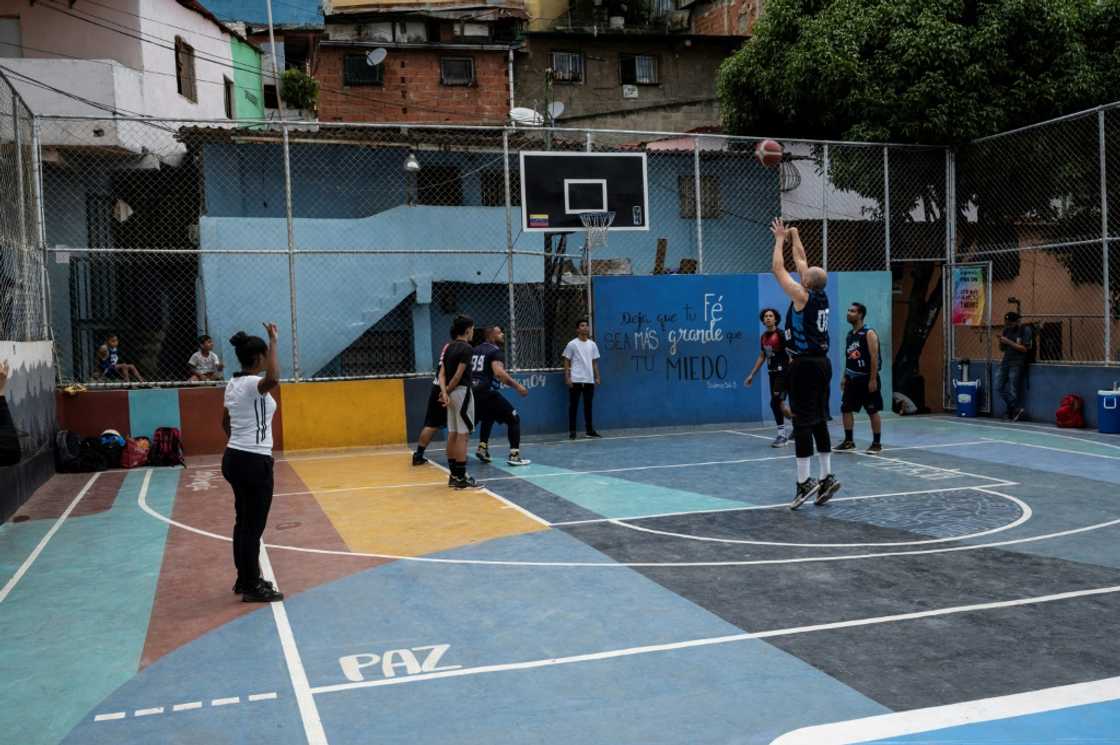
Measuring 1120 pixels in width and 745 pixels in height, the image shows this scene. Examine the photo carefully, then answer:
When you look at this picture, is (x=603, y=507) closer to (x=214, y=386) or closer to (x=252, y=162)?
(x=214, y=386)

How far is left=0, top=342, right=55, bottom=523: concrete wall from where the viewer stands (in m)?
→ 10.6

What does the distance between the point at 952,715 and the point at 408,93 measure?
31.7m

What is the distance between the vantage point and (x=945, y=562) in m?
7.53

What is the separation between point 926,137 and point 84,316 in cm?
1661

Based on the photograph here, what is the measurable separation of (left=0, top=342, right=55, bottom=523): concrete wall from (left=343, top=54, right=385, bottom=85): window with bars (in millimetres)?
21753

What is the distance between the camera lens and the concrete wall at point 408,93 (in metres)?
33.2


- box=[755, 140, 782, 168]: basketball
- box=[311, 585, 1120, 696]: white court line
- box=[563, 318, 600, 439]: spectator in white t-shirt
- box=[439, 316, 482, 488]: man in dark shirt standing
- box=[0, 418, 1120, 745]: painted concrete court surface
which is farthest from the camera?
box=[563, 318, 600, 439]: spectator in white t-shirt

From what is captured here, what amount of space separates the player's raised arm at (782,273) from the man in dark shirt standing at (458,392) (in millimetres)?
3608

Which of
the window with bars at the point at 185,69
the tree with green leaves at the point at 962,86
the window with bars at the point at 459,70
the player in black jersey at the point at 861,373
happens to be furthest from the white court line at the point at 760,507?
the window with bars at the point at 459,70

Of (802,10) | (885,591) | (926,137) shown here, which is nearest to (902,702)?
(885,591)

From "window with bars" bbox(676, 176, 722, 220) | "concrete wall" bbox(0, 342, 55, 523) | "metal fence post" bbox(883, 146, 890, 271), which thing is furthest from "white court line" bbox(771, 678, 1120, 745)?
"window with bars" bbox(676, 176, 722, 220)

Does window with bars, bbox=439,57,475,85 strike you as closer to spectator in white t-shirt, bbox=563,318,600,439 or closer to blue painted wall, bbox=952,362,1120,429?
spectator in white t-shirt, bbox=563,318,600,439

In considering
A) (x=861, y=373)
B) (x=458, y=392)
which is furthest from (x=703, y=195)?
(x=458, y=392)

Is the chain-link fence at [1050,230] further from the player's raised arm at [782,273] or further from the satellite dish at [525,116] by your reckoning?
the satellite dish at [525,116]
